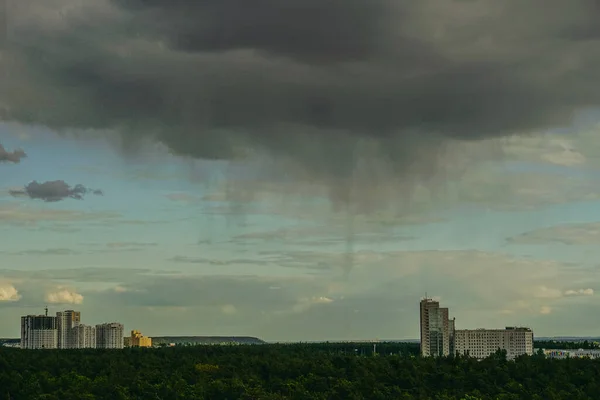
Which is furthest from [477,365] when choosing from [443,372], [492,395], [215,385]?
[215,385]

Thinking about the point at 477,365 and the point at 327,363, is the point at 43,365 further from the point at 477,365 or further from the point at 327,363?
the point at 477,365

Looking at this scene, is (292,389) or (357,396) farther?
(292,389)

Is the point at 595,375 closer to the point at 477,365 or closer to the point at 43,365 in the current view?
the point at 477,365

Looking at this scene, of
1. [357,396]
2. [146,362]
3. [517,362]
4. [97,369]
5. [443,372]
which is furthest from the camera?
[146,362]

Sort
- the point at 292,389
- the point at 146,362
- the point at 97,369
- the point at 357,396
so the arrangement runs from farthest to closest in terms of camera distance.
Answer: the point at 146,362 → the point at 97,369 → the point at 292,389 → the point at 357,396

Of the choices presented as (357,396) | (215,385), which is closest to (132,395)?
(215,385)

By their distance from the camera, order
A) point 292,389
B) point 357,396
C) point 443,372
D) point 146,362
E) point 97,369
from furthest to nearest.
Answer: point 146,362, point 97,369, point 443,372, point 292,389, point 357,396
